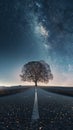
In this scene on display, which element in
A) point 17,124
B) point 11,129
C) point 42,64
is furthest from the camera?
point 42,64

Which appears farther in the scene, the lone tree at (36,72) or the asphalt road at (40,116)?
the lone tree at (36,72)

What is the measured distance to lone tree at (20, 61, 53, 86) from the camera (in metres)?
128

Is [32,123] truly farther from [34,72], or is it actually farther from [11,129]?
[34,72]

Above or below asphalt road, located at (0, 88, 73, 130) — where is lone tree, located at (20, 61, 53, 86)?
above

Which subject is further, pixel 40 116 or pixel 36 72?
pixel 36 72

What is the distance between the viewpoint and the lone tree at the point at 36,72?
128 meters

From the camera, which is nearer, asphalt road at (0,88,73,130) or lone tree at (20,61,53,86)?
asphalt road at (0,88,73,130)

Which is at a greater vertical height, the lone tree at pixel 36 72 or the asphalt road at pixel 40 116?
the lone tree at pixel 36 72

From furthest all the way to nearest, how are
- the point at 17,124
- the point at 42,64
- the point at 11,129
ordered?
the point at 42,64
the point at 17,124
the point at 11,129

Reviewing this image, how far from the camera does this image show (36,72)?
12988 centimetres

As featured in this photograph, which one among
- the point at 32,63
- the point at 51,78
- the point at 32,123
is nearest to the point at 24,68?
the point at 32,63

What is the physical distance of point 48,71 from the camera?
12912cm

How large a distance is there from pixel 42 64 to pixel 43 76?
5573 millimetres

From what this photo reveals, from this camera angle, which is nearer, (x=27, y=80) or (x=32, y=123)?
(x=32, y=123)
